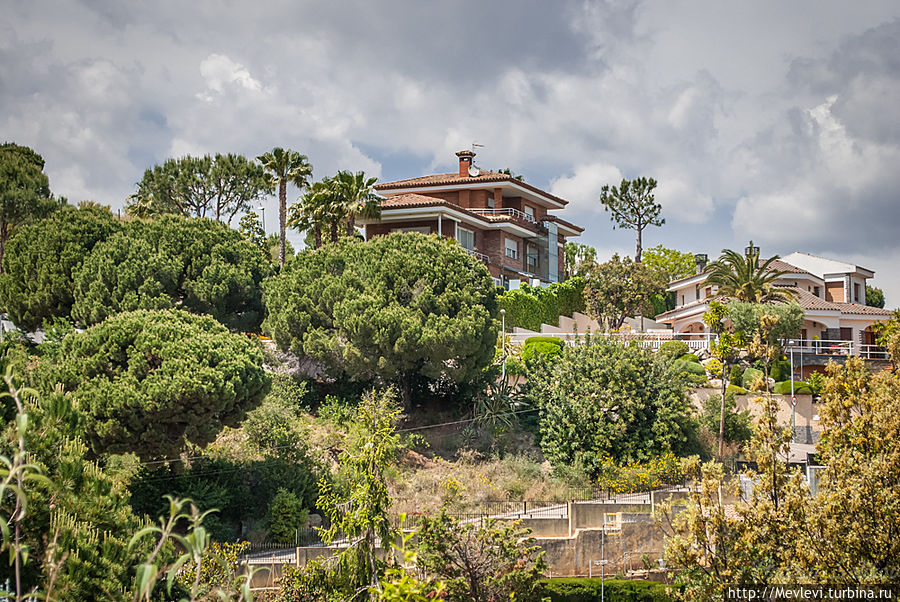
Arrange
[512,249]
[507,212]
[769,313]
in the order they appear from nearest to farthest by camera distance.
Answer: [769,313], [507,212], [512,249]

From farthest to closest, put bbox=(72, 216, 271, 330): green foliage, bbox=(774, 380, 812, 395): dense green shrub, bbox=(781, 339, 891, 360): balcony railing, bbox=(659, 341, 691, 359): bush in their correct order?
bbox=(781, 339, 891, 360): balcony railing, bbox=(659, 341, 691, 359): bush, bbox=(774, 380, 812, 395): dense green shrub, bbox=(72, 216, 271, 330): green foliage

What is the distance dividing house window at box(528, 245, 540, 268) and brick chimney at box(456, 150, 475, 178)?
22.8ft

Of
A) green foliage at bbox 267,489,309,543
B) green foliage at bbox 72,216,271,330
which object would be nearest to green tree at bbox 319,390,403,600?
green foliage at bbox 267,489,309,543

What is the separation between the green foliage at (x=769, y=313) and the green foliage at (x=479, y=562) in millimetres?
23319

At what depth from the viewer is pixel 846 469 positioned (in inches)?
537

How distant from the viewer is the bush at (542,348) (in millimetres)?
36753

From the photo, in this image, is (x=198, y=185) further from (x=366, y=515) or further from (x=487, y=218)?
(x=366, y=515)

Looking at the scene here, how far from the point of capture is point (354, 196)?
4525cm

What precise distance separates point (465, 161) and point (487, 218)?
6.74 meters

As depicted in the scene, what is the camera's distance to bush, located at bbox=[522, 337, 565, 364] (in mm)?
36753

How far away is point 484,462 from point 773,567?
17284mm

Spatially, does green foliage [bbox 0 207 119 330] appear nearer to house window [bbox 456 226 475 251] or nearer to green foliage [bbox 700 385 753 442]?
house window [bbox 456 226 475 251]

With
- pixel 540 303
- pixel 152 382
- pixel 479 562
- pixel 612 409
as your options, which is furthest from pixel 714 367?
pixel 152 382

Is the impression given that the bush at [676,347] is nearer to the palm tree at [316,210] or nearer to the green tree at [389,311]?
the green tree at [389,311]
